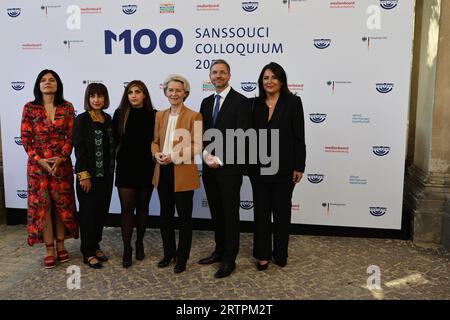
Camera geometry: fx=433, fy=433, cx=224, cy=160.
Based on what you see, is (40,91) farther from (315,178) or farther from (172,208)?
(315,178)

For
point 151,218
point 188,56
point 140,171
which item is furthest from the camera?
point 151,218

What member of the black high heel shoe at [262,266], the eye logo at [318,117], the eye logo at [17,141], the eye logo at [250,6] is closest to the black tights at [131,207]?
the black high heel shoe at [262,266]

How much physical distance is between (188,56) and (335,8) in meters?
1.60

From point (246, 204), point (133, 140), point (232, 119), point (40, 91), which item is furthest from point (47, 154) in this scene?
point (246, 204)

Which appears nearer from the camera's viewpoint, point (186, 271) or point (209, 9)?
point (186, 271)

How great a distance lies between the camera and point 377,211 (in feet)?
15.1

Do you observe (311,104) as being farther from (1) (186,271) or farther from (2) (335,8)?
(1) (186,271)

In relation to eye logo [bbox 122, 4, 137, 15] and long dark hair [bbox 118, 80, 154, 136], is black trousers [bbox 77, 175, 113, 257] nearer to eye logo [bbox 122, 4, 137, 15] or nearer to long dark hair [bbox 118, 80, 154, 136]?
long dark hair [bbox 118, 80, 154, 136]

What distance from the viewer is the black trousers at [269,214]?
3.75 meters

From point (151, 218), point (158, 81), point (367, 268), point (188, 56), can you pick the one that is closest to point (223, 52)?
point (188, 56)

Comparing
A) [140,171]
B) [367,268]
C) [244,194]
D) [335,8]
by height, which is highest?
[335,8]

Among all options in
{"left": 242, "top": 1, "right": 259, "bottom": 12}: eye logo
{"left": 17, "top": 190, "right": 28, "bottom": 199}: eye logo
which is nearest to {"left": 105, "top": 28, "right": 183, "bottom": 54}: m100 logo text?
{"left": 242, "top": 1, "right": 259, "bottom": 12}: eye logo

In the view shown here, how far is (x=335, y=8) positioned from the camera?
438cm

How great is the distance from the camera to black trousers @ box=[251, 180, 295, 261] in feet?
12.3
